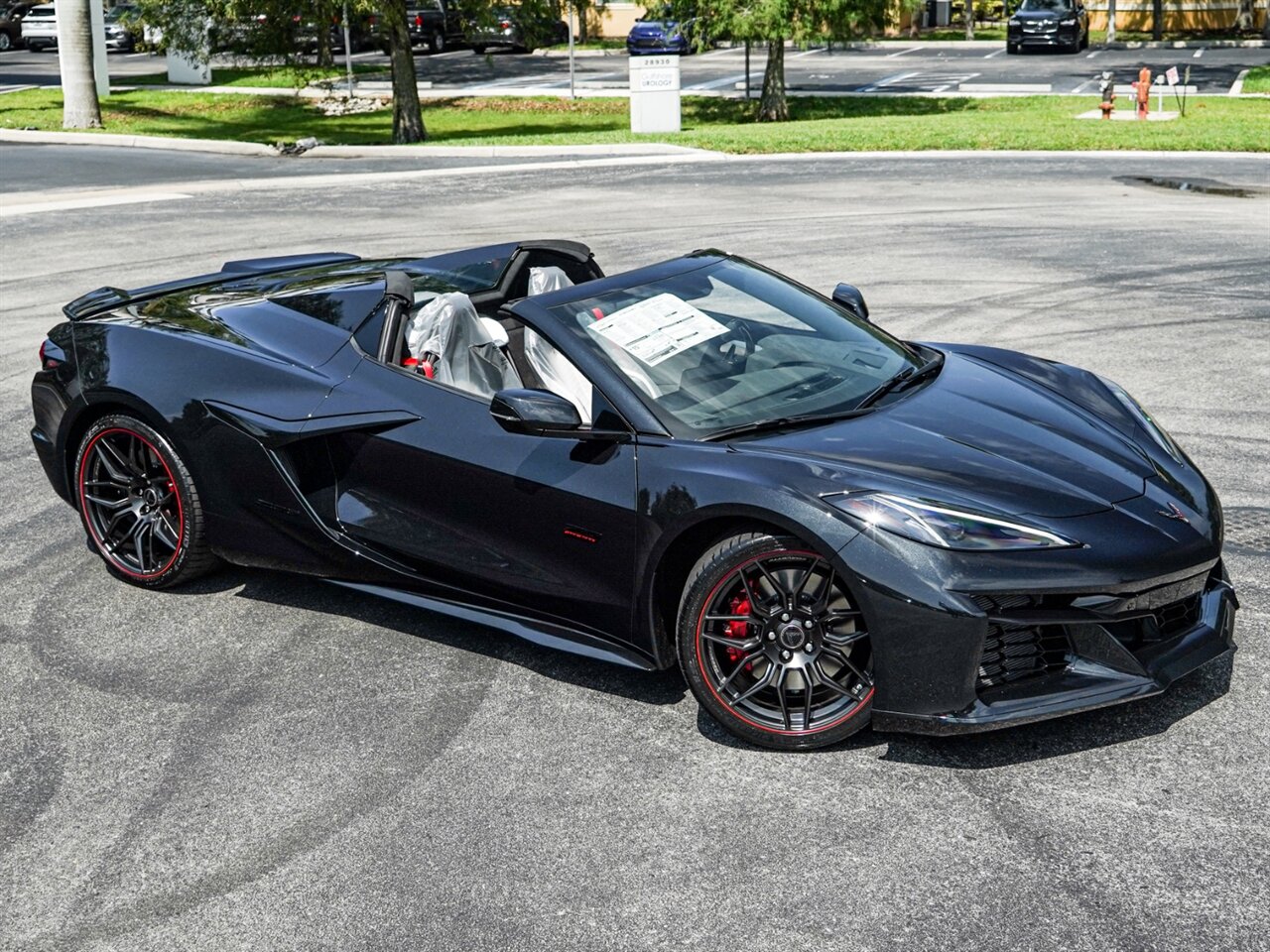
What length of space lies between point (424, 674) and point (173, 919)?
161cm

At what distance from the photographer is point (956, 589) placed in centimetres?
432

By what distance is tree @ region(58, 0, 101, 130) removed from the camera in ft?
97.8

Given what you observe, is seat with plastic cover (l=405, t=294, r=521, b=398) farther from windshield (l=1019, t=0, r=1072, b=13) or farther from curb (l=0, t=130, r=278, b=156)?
windshield (l=1019, t=0, r=1072, b=13)

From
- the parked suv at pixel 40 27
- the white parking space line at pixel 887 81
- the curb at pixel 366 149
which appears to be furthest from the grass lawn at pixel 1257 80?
the parked suv at pixel 40 27

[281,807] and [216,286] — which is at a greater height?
[216,286]

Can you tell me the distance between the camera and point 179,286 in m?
7.21

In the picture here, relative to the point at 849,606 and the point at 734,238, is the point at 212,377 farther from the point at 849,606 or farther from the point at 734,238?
the point at 734,238

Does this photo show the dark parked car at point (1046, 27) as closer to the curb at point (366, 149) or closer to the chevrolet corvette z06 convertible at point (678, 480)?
the curb at point (366, 149)

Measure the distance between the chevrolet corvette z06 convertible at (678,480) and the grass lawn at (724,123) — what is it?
1866 cm

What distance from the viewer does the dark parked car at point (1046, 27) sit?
46.0 metres

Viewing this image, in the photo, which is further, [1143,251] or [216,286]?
[1143,251]

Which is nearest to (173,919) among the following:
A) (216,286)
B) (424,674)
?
(424,674)

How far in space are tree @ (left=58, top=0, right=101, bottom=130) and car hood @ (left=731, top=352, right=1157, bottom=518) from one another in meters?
28.4

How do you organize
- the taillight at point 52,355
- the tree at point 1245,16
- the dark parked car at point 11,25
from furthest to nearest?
the dark parked car at point 11,25 → the tree at point 1245,16 → the taillight at point 52,355
